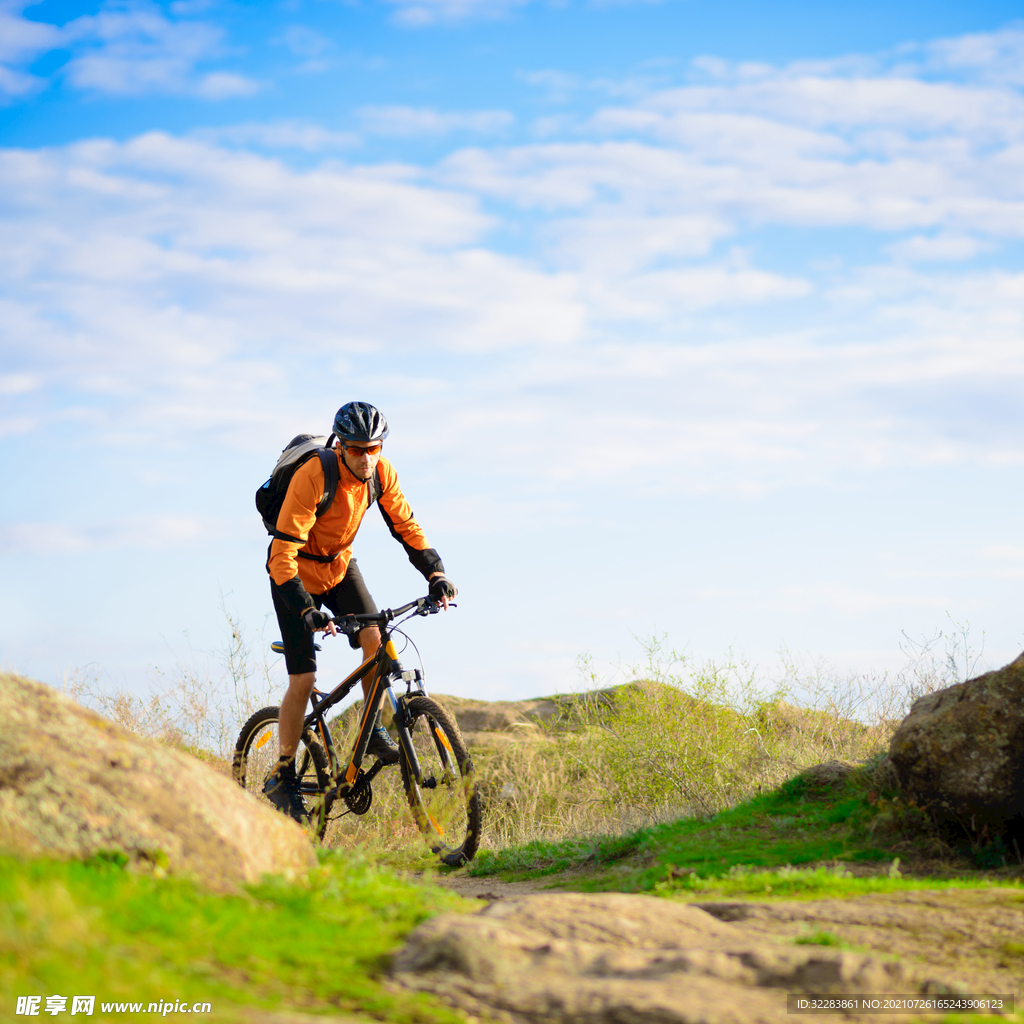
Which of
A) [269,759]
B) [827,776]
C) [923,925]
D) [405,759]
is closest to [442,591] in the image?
[405,759]

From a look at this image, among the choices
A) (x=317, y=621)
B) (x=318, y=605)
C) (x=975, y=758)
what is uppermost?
(x=318, y=605)

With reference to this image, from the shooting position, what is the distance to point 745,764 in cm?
1068

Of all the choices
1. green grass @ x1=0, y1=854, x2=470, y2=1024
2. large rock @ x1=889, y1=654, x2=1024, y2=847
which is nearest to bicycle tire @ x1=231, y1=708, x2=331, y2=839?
green grass @ x1=0, y1=854, x2=470, y2=1024

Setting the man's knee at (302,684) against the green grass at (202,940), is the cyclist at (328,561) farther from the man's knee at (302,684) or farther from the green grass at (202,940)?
the green grass at (202,940)

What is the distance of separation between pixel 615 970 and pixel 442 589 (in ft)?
14.1

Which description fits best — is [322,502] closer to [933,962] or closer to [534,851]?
[534,851]

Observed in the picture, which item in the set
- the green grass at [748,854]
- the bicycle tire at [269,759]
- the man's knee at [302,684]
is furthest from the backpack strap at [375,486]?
the green grass at [748,854]

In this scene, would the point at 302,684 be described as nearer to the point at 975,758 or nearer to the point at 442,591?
the point at 442,591

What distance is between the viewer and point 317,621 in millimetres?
6914

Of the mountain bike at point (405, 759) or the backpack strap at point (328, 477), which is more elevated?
the backpack strap at point (328, 477)

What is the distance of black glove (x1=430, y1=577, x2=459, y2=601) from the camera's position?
7.36 m

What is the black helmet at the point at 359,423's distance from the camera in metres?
7.03

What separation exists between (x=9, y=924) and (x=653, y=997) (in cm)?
189

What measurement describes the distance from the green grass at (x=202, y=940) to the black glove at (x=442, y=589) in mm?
3304
